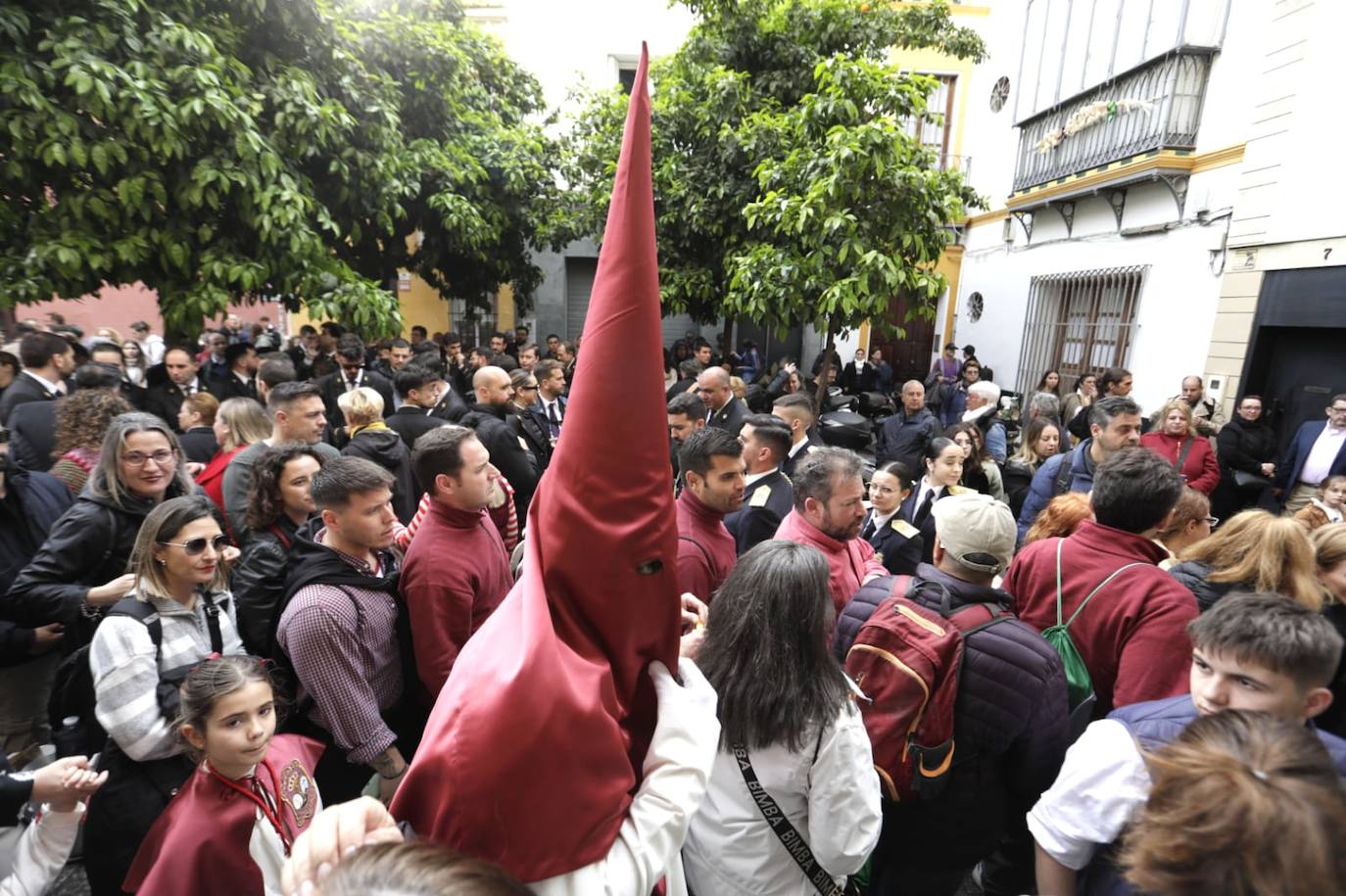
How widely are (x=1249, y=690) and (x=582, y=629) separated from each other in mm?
1640

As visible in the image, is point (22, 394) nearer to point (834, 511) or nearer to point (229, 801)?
point (229, 801)

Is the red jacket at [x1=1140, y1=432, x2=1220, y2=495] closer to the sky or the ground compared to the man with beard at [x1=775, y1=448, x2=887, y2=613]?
closer to the ground

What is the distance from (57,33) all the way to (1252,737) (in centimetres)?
719

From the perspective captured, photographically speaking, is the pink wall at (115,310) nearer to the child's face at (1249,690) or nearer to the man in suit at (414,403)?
the man in suit at (414,403)

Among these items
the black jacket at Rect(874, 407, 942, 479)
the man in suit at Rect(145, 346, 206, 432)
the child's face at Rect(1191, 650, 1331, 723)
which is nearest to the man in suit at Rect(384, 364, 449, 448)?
the man in suit at Rect(145, 346, 206, 432)

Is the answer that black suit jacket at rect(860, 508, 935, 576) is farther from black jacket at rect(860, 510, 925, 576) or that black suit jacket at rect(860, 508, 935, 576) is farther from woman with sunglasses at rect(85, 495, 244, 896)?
woman with sunglasses at rect(85, 495, 244, 896)

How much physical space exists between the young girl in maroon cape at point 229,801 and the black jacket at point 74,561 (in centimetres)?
119

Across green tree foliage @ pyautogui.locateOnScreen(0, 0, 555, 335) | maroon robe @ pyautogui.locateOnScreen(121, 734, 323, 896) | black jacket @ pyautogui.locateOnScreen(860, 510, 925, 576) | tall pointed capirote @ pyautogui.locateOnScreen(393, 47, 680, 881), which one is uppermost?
green tree foliage @ pyautogui.locateOnScreen(0, 0, 555, 335)

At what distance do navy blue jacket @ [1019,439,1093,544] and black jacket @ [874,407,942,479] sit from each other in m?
1.00

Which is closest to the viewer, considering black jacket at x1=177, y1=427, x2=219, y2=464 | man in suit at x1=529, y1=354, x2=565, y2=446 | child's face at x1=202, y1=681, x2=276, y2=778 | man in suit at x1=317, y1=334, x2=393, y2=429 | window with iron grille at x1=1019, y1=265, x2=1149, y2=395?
child's face at x1=202, y1=681, x2=276, y2=778

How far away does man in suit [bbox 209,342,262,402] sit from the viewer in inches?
247

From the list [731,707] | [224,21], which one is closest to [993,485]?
[731,707]

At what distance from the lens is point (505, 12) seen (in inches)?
585

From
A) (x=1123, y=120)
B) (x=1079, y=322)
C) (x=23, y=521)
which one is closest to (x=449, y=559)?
(x=23, y=521)
